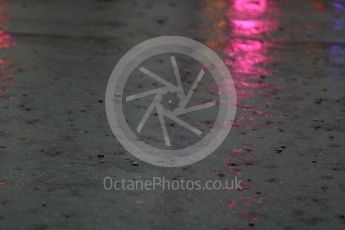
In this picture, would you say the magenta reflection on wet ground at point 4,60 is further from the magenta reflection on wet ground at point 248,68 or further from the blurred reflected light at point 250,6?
the blurred reflected light at point 250,6

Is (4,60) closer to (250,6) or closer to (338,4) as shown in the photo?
(250,6)

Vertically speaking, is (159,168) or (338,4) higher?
(338,4)

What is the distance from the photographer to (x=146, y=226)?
169 inches

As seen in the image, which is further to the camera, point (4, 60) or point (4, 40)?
point (4, 40)

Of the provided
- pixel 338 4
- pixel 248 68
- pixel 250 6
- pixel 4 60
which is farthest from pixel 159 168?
pixel 338 4

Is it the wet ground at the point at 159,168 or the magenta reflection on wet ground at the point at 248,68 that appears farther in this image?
the magenta reflection on wet ground at the point at 248,68

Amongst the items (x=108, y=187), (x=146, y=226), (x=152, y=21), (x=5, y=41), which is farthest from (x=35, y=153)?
(x=152, y=21)

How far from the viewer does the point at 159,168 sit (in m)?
5.18

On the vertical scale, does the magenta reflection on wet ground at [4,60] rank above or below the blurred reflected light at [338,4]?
below

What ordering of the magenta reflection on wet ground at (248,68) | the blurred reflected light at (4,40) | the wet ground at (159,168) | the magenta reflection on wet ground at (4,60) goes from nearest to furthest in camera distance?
the wet ground at (159,168) < the magenta reflection on wet ground at (248,68) < the magenta reflection on wet ground at (4,60) < the blurred reflected light at (4,40)

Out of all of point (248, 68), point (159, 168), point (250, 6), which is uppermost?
point (250, 6)

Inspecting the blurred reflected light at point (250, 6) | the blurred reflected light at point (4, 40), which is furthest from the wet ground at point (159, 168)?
the blurred reflected light at point (250, 6)

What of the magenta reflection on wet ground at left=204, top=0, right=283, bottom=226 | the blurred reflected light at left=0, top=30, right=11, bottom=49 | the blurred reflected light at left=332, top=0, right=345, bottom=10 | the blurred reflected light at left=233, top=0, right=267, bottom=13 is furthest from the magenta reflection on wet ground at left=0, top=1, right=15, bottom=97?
the blurred reflected light at left=332, top=0, right=345, bottom=10

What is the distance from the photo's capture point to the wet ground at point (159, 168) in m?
Answer: 4.51
